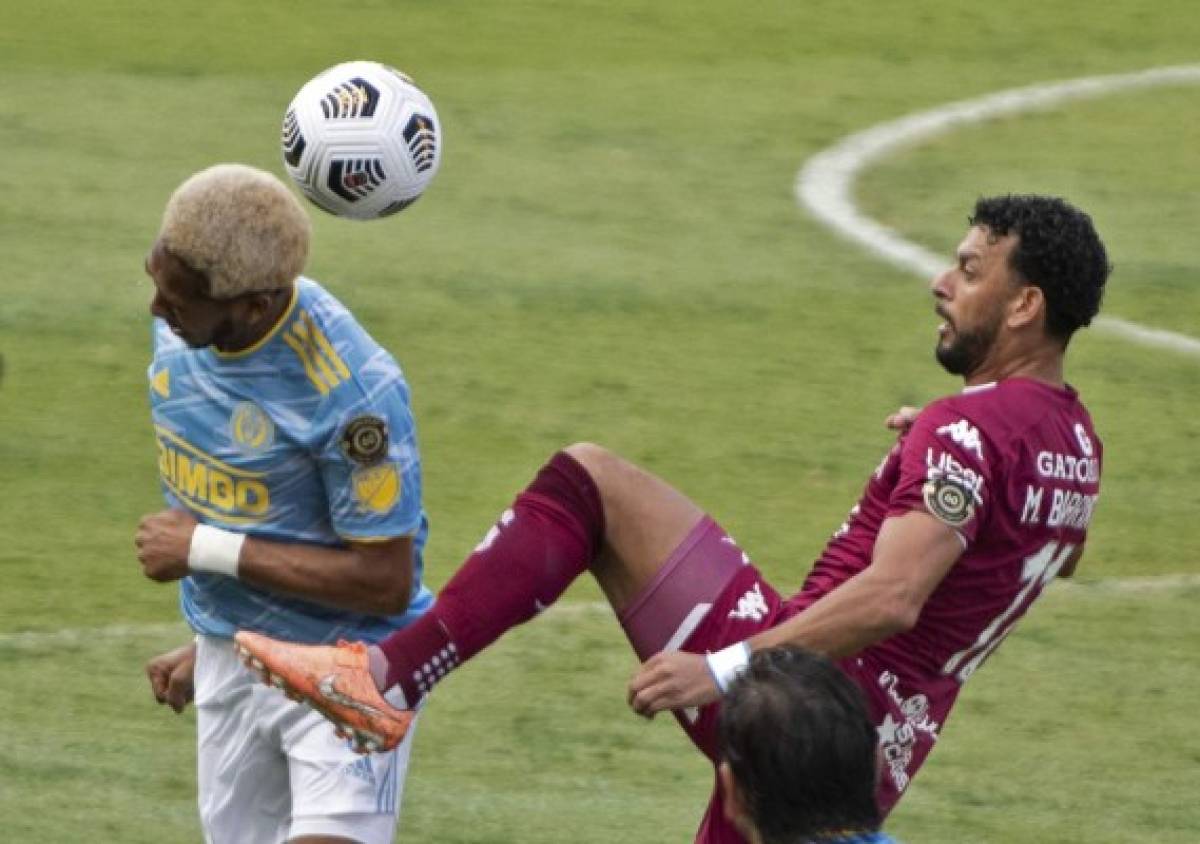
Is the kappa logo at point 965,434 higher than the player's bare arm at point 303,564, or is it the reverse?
the kappa logo at point 965,434

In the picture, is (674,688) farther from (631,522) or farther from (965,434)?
(965,434)

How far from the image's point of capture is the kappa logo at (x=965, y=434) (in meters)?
6.33

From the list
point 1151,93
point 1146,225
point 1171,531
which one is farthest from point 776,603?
point 1151,93

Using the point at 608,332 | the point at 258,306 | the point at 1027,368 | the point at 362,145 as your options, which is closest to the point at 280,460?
the point at 258,306

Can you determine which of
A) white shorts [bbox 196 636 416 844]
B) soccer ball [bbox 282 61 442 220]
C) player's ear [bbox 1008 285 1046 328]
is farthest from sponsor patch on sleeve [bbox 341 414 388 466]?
soccer ball [bbox 282 61 442 220]

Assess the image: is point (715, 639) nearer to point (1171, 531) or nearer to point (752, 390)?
point (1171, 531)

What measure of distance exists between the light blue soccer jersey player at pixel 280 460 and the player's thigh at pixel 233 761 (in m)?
0.04

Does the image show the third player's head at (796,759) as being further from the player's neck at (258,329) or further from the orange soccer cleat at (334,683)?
the player's neck at (258,329)

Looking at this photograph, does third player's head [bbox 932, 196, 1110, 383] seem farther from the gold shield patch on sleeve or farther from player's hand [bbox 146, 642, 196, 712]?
player's hand [bbox 146, 642, 196, 712]

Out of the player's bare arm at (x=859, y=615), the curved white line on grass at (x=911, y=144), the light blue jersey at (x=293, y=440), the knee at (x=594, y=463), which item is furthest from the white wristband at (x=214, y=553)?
the curved white line on grass at (x=911, y=144)

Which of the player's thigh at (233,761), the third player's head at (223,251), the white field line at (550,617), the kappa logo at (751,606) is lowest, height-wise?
the white field line at (550,617)

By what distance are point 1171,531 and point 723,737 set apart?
647 cm

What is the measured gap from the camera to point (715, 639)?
671cm

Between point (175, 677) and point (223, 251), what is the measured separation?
4.15 feet
